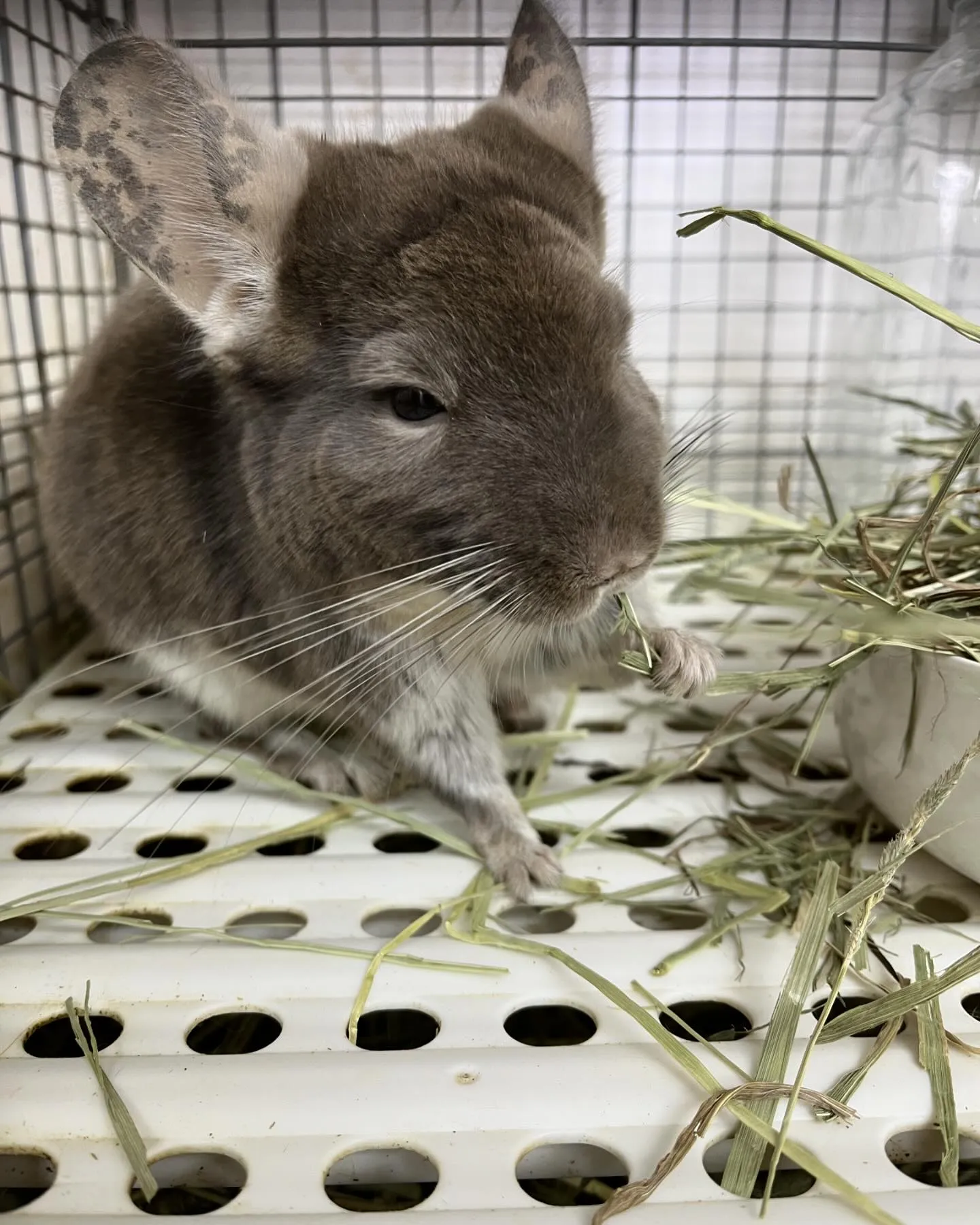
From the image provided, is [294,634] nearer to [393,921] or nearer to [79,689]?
[393,921]

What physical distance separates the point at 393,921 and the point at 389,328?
25.3 inches

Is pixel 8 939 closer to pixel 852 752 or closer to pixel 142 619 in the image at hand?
pixel 142 619

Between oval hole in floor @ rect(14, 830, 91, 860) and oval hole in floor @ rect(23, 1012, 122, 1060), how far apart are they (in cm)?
24

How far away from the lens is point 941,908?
1064 mm

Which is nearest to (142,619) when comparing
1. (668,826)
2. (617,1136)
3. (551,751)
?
(551,751)

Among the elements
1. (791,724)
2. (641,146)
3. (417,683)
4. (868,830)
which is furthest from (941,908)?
(641,146)

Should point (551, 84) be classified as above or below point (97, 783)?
above

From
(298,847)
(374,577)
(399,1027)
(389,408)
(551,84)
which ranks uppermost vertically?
(551,84)

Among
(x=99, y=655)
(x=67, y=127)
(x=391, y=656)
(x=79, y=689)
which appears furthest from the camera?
(x=99, y=655)

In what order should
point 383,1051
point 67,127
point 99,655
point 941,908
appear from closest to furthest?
point 383,1051, point 67,127, point 941,908, point 99,655

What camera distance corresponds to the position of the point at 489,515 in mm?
939

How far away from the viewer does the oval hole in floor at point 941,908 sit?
3.40ft

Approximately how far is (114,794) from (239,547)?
37 cm

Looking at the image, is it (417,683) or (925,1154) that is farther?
(417,683)
